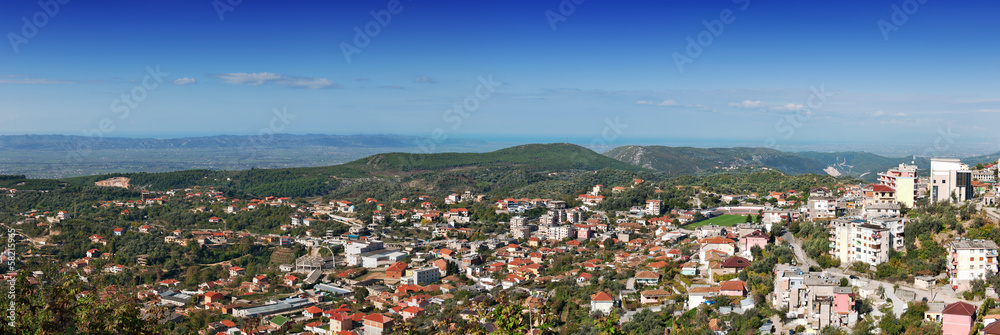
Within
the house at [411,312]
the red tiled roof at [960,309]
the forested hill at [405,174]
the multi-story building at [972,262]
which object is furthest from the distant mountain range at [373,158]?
the house at [411,312]

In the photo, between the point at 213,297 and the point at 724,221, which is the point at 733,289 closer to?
the point at 724,221

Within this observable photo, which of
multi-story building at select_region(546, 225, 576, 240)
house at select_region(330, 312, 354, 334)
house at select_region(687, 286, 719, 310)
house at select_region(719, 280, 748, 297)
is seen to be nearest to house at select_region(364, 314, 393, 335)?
house at select_region(330, 312, 354, 334)

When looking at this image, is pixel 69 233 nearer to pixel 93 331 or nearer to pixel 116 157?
pixel 93 331

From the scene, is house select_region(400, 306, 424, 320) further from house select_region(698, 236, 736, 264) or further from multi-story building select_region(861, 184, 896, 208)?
multi-story building select_region(861, 184, 896, 208)

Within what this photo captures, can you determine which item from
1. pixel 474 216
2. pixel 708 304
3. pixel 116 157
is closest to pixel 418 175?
pixel 474 216

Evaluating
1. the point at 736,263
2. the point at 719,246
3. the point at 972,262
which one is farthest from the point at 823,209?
the point at 972,262

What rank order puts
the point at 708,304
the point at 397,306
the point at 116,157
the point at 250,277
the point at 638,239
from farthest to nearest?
1. the point at 116,157
2. the point at 638,239
3. the point at 250,277
4. the point at 397,306
5. the point at 708,304

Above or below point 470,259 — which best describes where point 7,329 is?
above
